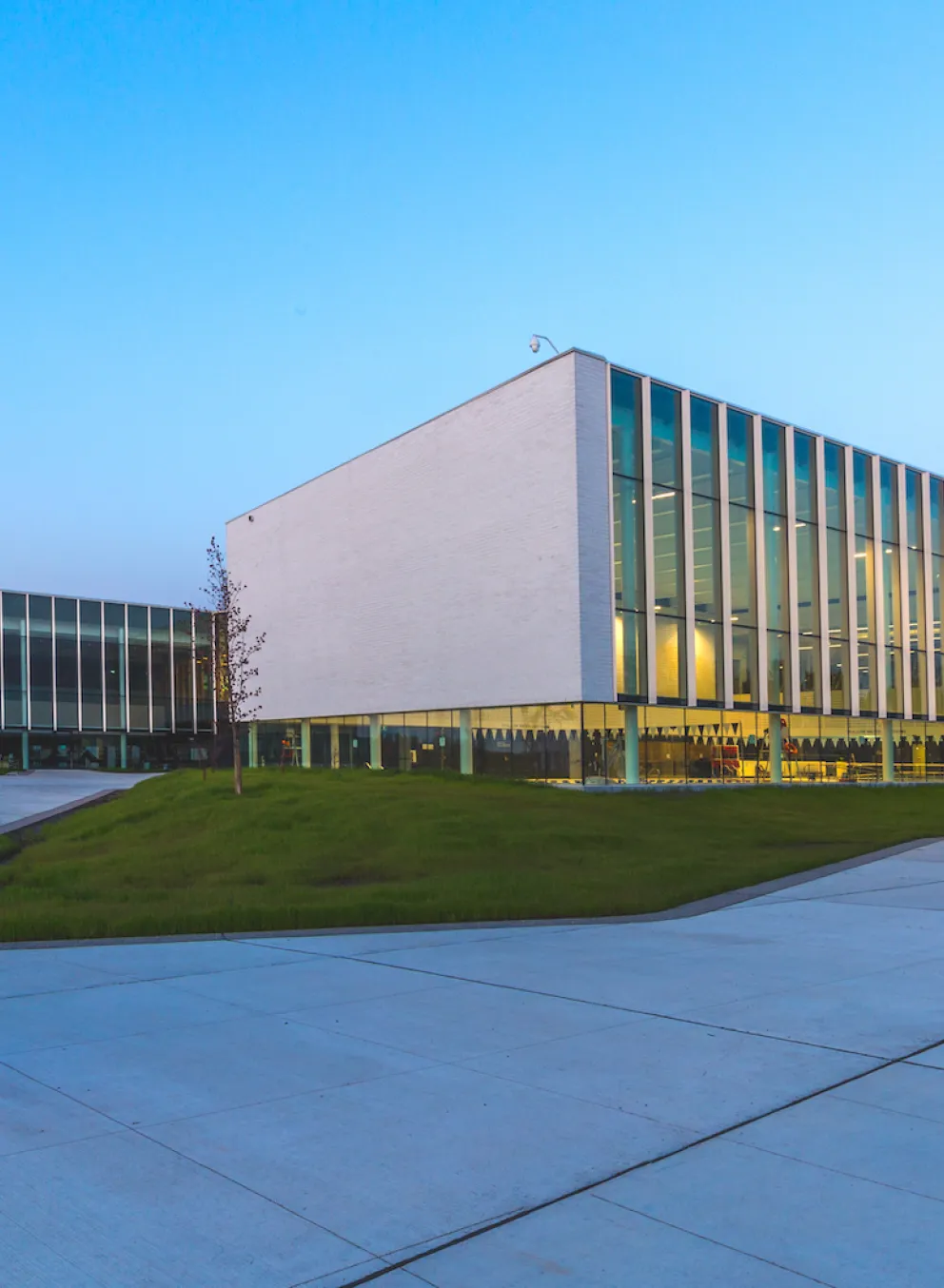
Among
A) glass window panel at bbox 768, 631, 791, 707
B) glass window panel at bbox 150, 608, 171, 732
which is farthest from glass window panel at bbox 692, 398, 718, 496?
glass window panel at bbox 150, 608, 171, 732

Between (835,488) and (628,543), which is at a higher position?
(835,488)

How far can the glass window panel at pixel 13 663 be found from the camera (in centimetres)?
6462

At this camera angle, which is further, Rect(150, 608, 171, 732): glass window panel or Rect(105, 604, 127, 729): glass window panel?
Rect(150, 608, 171, 732): glass window panel

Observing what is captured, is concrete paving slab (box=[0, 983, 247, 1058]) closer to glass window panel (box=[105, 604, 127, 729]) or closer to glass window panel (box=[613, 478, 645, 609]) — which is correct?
glass window panel (box=[613, 478, 645, 609])

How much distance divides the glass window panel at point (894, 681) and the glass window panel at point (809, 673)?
5.16 meters

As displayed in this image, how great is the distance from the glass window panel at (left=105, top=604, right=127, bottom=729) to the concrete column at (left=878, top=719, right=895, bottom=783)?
44.2 metres

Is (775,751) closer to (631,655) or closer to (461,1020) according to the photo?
(631,655)

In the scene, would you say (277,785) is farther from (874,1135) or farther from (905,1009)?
(874,1135)

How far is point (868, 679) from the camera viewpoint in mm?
46281

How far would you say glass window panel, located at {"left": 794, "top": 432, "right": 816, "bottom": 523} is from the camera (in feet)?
144

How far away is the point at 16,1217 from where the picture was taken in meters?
4.38

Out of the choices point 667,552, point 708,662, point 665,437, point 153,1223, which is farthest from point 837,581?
point 153,1223

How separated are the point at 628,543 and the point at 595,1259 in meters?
33.8

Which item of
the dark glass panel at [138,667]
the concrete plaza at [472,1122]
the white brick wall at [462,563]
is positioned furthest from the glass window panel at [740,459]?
the dark glass panel at [138,667]
